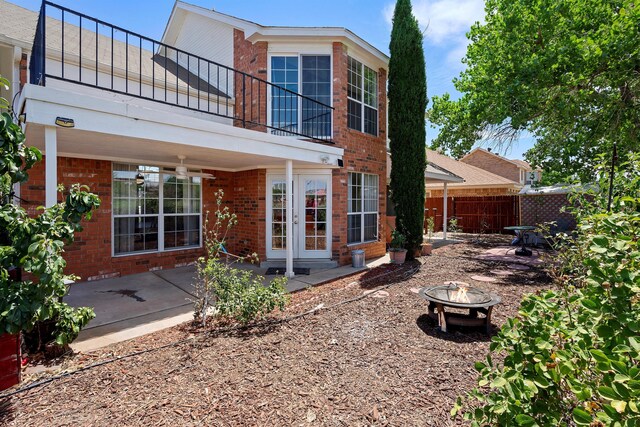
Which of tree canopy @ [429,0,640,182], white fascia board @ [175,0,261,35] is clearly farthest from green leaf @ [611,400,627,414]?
white fascia board @ [175,0,261,35]

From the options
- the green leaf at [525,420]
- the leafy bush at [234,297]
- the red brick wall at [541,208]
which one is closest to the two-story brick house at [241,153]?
the leafy bush at [234,297]

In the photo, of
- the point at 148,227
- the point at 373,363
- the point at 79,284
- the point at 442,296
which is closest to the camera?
the point at 373,363

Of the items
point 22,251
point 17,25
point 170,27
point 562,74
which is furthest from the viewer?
point 170,27

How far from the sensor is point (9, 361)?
3021 mm

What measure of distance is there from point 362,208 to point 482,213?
12229 millimetres

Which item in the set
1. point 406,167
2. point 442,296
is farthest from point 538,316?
point 406,167

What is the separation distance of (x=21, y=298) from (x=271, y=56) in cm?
797

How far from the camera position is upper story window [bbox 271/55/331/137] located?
8.80m

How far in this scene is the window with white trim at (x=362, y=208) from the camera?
932 centimetres

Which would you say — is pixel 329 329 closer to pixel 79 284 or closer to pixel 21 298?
pixel 21 298

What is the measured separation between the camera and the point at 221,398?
2.84 metres

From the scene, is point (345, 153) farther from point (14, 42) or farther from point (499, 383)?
point (499, 383)

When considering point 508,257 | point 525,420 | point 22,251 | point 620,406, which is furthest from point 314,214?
point 620,406

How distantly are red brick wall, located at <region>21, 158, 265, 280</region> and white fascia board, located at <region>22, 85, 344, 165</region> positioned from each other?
2590 mm
